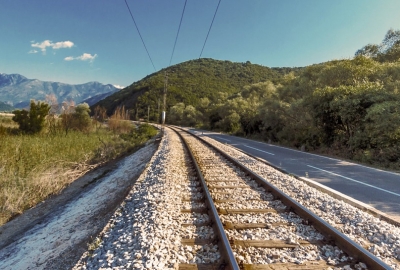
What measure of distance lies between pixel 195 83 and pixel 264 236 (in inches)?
4242

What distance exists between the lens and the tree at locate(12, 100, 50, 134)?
18203 millimetres

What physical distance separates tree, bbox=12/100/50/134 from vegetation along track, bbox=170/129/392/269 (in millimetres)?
16851

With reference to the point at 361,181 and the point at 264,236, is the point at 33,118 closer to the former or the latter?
the point at 264,236

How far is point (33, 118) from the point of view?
720 inches

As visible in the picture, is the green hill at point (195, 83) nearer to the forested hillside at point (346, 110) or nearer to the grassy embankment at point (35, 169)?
the forested hillside at point (346, 110)

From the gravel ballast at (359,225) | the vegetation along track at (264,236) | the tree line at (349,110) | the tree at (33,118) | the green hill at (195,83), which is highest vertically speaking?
the green hill at (195,83)

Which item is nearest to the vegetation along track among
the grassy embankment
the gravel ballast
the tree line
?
the gravel ballast

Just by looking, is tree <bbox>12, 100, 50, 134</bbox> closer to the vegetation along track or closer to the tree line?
the vegetation along track

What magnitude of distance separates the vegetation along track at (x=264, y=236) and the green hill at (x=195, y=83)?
79292 mm

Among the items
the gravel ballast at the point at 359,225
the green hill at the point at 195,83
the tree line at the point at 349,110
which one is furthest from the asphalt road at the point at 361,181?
the green hill at the point at 195,83

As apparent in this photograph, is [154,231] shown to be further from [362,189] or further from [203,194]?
[362,189]

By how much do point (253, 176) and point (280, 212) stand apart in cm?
265

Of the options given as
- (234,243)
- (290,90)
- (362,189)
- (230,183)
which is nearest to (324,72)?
(290,90)

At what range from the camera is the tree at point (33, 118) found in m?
18.2
